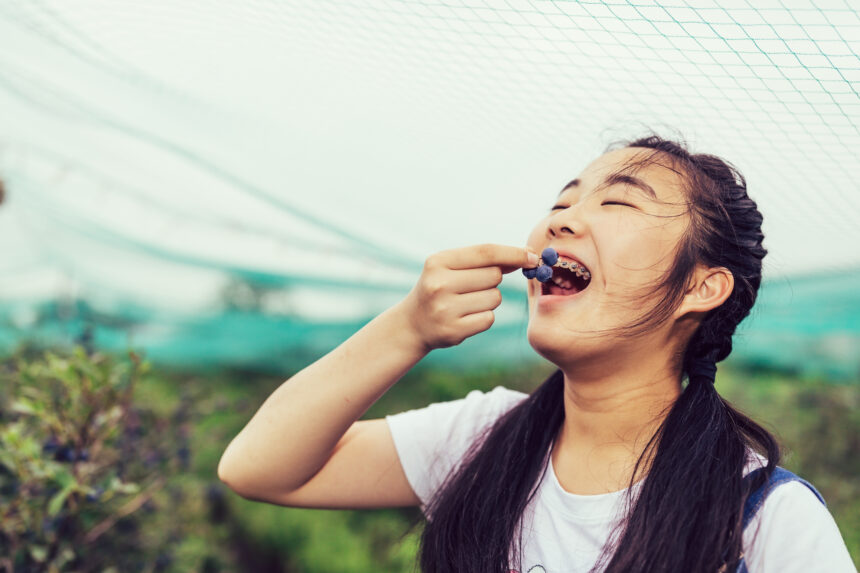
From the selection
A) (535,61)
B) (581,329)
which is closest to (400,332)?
(581,329)

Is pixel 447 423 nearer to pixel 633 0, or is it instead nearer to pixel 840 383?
pixel 633 0

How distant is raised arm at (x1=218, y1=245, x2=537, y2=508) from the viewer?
1.09 meters

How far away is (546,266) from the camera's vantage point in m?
1.16

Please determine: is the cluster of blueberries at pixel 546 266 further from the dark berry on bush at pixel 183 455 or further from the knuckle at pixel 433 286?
the dark berry on bush at pixel 183 455

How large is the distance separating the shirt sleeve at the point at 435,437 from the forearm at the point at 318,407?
161mm

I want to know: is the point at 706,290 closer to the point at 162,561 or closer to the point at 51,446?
the point at 51,446

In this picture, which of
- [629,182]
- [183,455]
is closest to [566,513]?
[629,182]

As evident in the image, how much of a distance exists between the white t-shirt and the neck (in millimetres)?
42

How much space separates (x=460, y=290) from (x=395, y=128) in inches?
38.9

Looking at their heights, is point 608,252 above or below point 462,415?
above

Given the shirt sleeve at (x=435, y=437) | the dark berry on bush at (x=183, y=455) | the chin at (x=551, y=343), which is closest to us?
the chin at (x=551, y=343)

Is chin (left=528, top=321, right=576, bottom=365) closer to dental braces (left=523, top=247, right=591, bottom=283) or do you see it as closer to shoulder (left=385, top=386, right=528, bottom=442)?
dental braces (left=523, top=247, right=591, bottom=283)

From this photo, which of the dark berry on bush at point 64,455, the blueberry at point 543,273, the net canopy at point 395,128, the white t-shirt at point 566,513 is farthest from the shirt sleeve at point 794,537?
the dark berry on bush at point 64,455

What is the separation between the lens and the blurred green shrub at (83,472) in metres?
1.69
